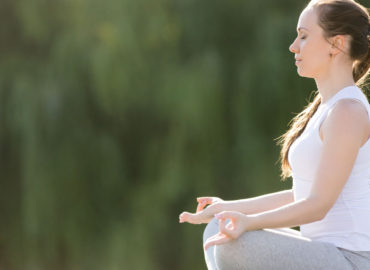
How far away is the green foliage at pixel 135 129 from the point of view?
16.1 feet

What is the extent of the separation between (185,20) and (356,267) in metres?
3.85

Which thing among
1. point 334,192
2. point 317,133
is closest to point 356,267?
point 334,192

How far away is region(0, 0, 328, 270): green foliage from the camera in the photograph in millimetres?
4918

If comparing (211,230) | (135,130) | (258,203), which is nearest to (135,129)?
(135,130)

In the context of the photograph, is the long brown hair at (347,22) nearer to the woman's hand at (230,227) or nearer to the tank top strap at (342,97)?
the tank top strap at (342,97)

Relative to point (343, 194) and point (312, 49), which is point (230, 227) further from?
point (312, 49)

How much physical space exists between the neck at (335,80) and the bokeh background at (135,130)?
3151 millimetres

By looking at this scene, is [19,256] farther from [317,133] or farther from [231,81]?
[317,133]

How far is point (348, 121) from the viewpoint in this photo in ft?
4.98

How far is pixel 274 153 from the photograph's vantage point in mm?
4867

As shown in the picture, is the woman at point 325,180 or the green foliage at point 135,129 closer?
the woman at point 325,180

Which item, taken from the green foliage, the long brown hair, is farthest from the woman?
the green foliage

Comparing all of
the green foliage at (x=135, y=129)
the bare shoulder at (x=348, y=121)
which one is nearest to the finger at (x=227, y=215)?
the bare shoulder at (x=348, y=121)

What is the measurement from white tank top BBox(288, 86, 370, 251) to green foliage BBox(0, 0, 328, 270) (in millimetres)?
3228
